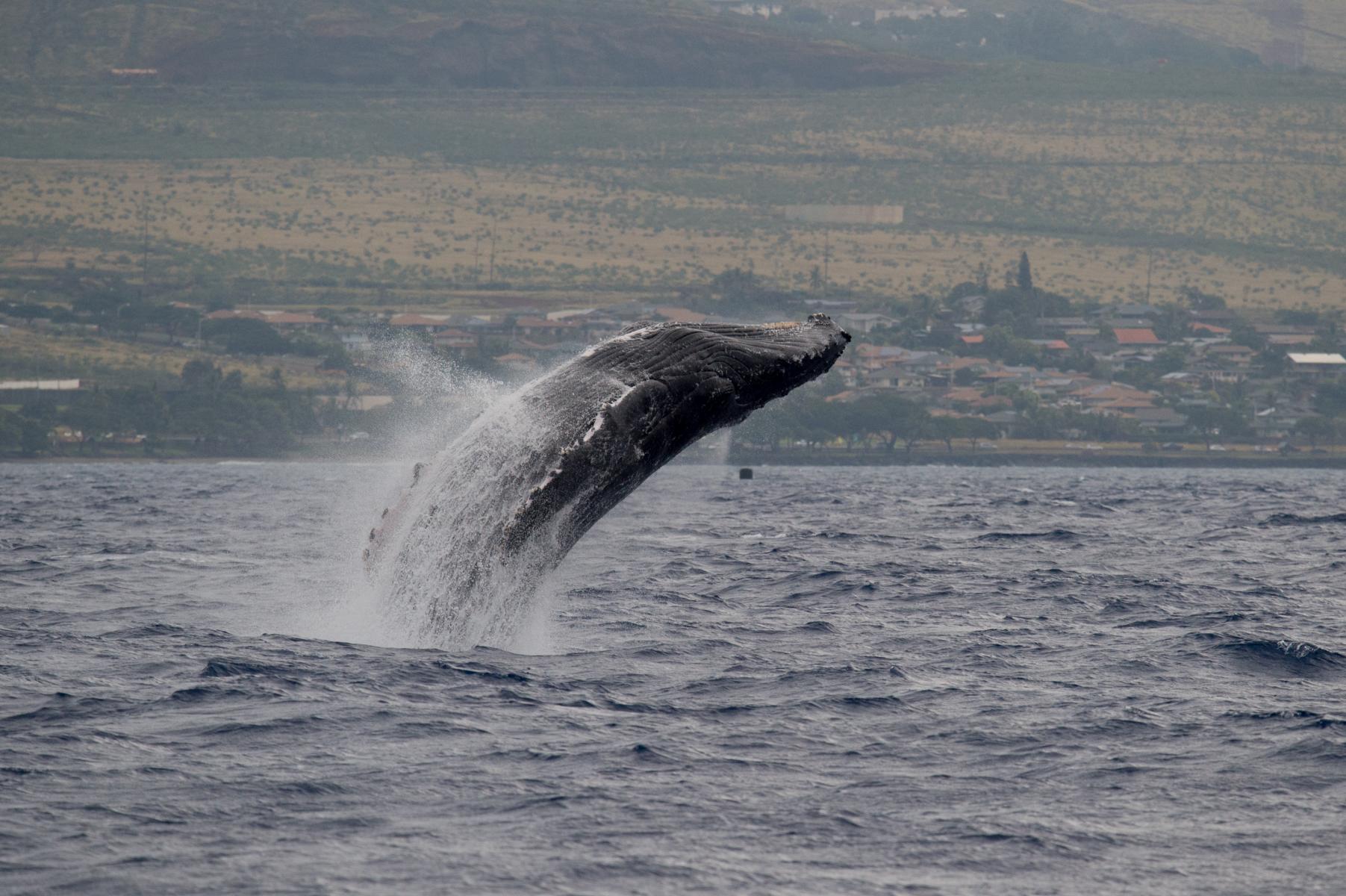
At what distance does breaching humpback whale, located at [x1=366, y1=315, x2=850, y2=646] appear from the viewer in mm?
11000

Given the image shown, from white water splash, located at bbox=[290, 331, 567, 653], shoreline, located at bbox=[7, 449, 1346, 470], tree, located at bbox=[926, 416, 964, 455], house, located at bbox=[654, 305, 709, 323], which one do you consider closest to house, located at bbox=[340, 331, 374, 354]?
shoreline, located at bbox=[7, 449, 1346, 470]

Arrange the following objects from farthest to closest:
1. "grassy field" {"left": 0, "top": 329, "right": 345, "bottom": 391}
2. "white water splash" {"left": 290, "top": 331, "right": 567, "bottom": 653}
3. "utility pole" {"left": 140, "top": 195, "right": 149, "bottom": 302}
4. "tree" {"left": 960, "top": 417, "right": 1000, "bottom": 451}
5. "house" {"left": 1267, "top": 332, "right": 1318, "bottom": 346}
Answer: "utility pole" {"left": 140, "top": 195, "right": 149, "bottom": 302} → "house" {"left": 1267, "top": 332, "right": 1318, "bottom": 346} → "grassy field" {"left": 0, "top": 329, "right": 345, "bottom": 391} → "tree" {"left": 960, "top": 417, "right": 1000, "bottom": 451} → "white water splash" {"left": 290, "top": 331, "right": 567, "bottom": 653}

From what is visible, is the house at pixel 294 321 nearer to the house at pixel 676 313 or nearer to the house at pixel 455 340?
the house at pixel 455 340

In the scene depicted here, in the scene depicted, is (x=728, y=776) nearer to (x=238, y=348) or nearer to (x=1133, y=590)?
(x=1133, y=590)

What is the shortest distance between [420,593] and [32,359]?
141m

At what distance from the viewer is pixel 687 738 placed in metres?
11.0

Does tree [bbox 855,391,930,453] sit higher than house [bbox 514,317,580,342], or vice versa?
house [bbox 514,317,580,342]

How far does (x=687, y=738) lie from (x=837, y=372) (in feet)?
458

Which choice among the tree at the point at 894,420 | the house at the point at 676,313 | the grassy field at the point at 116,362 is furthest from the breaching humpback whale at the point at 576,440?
the house at the point at 676,313

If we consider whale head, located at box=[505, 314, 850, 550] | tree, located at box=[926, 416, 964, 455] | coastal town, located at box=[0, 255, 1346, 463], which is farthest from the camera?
tree, located at box=[926, 416, 964, 455]

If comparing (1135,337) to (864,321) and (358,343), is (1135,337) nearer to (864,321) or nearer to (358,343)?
(864,321)

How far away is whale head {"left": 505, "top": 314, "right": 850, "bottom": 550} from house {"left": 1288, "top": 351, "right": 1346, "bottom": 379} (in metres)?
155

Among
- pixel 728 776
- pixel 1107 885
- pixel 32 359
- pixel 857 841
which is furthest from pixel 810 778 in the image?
pixel 32 359

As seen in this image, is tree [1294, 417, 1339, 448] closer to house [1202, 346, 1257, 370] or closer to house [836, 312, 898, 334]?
house [1202, 346, 1257, 370]
